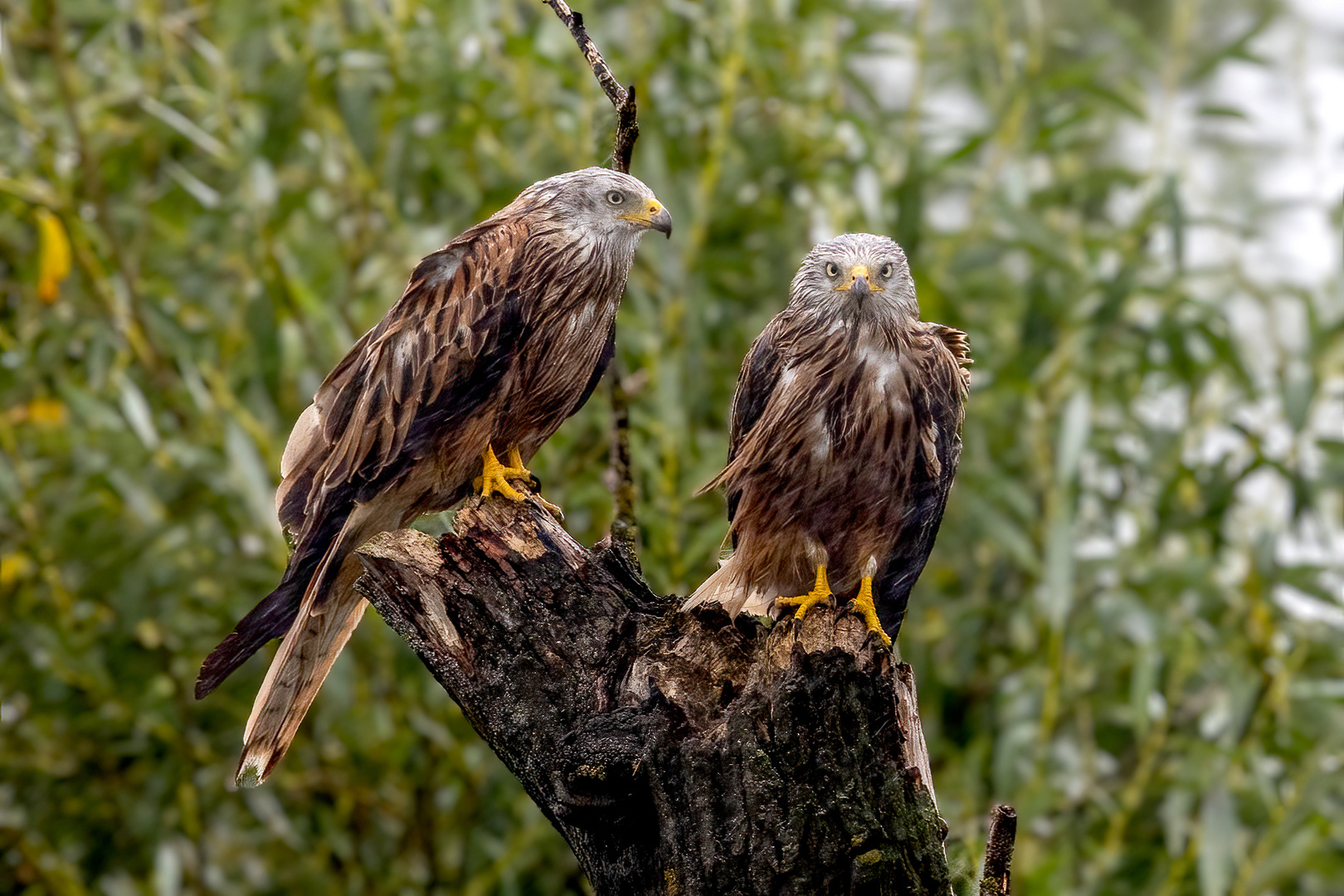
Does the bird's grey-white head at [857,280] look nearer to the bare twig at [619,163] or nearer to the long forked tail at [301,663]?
the bare twig at [619,163]

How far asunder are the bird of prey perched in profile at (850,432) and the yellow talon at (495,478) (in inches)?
14.2

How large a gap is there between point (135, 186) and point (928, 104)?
3.58m

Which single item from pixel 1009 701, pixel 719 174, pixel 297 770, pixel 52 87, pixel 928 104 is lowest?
pixel 297 770

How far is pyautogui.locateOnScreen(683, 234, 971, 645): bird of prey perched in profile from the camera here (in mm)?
2322

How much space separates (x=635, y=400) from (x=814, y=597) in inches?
72.7

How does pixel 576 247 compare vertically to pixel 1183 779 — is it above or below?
above

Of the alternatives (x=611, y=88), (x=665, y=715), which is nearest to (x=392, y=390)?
(x=611, y=88)

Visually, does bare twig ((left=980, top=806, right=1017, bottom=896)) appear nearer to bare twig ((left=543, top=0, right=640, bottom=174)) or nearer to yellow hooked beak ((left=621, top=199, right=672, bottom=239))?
yellow hooked beak ((left=621, top=199, right=672, bottom=239))

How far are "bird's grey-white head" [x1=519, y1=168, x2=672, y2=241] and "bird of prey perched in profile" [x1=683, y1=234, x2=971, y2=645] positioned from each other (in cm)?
31

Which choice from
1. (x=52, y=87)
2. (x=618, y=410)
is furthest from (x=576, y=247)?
(x=52, y=87)

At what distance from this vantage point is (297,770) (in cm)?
525

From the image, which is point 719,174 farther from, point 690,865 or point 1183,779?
point 690,865

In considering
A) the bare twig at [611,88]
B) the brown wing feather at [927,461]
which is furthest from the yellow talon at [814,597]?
the bare twig at [611,88]

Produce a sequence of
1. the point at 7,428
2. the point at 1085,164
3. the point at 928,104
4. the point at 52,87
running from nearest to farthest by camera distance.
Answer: the point at 7,428 < the point at 52,87 < the point at 928,104 < the point at 1085,164
